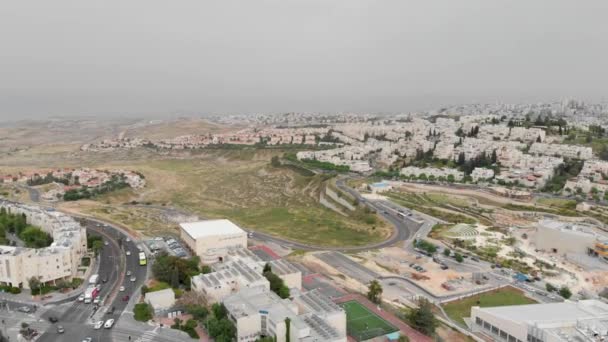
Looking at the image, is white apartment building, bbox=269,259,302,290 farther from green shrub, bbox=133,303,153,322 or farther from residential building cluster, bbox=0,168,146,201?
residential building cluster, bbox=0,168,146,201

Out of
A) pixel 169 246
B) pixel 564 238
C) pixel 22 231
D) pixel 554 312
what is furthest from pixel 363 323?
pixel 22 231

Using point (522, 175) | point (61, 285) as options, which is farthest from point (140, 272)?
point (522, 175)

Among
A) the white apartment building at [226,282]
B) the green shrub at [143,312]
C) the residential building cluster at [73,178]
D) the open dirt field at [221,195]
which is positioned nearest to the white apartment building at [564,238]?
the open dirt field at [221,195]

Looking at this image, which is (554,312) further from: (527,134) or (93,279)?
(527,134)

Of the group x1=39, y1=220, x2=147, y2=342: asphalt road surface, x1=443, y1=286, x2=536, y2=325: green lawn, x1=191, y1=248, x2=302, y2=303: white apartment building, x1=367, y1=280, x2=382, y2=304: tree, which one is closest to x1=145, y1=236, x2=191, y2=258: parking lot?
x1=39, y1=220, x2=147, y2=342: asphalt road surface

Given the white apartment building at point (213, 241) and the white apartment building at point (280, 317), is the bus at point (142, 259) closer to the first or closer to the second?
the white apartment building at point (213, 241)

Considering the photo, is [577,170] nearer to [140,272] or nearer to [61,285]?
[140,272]
